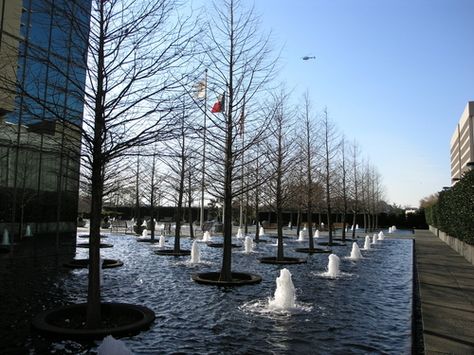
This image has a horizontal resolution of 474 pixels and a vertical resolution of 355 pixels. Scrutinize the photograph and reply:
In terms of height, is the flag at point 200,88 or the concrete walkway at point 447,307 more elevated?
the flag at point 200,88

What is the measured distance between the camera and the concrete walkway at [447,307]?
5.77 meters

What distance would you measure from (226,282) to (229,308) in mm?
2505

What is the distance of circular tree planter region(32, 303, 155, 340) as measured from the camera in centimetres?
631

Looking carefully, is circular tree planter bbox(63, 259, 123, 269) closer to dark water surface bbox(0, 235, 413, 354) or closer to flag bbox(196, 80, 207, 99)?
dark water surface bbox(0, 235, 413, 354)

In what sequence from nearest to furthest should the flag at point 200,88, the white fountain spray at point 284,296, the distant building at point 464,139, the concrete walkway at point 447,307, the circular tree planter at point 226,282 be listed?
1. the concrete walkway at point 447,307
2. the flag at point 200,88
3. the white fountain spray at point 284,296
4. the circular tree planter at point 226,282
5. the distant building at point 464,139

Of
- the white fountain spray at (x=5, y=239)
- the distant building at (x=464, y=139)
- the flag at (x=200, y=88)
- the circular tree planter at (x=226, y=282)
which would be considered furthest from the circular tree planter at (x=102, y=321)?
the distant building at (x=464, y=139)

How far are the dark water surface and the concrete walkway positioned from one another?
38cm

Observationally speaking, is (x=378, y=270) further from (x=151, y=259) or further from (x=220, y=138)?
(x=151, y=259)

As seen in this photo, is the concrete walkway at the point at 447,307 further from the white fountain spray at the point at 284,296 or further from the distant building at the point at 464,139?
the distant building at the point at 464,139

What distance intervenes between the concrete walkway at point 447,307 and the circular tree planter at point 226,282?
400 cm

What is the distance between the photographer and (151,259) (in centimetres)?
1585

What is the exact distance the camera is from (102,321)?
23.3ft

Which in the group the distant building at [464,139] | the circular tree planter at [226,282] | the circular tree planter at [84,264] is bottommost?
the circular tree planter at [226,282]

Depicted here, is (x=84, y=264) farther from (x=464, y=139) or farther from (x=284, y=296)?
(x=464, y=139)
